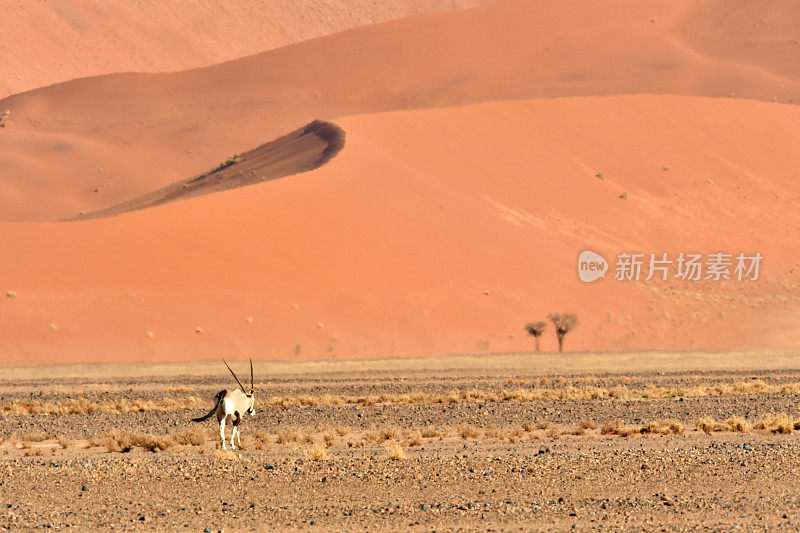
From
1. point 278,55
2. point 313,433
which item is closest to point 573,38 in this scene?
point 278,55

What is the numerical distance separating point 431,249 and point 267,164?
16.4 meters

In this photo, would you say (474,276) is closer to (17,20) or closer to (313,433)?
(313,433)

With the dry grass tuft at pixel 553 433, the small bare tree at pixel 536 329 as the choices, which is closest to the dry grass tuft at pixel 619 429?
the dry grass tuft at pixel 553 433

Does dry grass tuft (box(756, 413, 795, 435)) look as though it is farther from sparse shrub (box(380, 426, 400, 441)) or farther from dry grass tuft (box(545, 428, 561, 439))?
sparse shrub (box(380, 426, 400, 441))

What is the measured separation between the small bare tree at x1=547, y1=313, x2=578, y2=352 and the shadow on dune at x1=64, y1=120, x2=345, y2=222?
14.7 meters

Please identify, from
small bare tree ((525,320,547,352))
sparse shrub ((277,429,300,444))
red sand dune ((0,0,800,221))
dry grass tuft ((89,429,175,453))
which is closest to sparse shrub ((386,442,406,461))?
sparse shrub ((277,429,300,444))

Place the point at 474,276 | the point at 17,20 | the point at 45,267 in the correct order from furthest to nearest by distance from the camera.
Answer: the point at 17,20 → the point at 474,276 → the point at 45,267

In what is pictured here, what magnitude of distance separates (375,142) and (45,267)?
19554 millimetres

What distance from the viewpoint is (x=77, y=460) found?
1448 centimetres

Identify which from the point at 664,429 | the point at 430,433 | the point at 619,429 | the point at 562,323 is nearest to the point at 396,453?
the point at 430,433

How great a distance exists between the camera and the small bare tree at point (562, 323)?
4144 centimetres

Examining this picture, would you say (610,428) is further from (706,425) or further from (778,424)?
(778,424)

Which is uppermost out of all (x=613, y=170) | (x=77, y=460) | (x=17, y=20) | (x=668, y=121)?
(x=17, y=20)

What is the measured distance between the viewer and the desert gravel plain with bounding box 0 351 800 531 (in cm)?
1074
